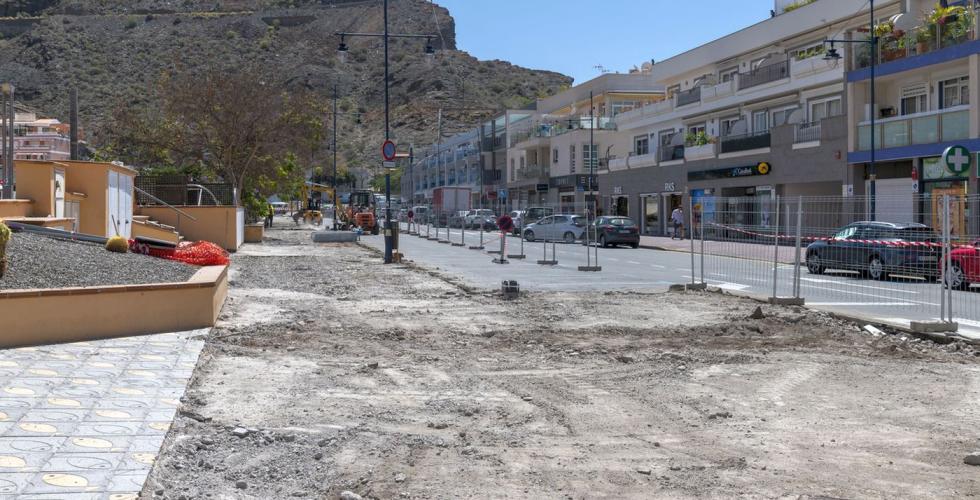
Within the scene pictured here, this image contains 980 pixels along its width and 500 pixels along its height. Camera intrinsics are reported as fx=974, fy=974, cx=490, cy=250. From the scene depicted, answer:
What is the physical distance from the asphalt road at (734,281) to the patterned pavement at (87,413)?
922cm

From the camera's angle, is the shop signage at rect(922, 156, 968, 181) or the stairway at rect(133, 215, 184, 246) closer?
the stairway at rect(133, 215, 184, 246)

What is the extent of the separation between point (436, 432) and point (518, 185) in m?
74.4

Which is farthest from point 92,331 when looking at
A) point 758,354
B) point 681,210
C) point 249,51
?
point 249,51

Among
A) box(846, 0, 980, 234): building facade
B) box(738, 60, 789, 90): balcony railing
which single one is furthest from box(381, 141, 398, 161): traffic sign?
box(738, 60, 789, 90): balcony railing

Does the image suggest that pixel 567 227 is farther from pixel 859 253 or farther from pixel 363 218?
pixel 859 253

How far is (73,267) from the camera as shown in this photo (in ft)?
41.5

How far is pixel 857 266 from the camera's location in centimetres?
1664

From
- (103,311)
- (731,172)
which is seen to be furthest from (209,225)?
(731,172)

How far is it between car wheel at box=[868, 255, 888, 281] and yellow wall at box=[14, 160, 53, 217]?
14557 mm

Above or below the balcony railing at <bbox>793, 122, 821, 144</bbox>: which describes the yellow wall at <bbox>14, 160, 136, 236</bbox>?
below

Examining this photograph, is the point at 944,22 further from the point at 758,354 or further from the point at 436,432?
the point at 436,432

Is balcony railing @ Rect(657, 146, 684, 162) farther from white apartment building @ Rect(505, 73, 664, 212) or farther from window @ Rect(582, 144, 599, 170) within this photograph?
window @ Rect(582, 144, 599, 170)

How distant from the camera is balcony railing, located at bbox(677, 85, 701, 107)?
171 feet

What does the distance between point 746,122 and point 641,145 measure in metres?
13.8
